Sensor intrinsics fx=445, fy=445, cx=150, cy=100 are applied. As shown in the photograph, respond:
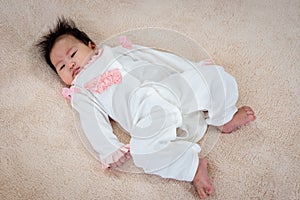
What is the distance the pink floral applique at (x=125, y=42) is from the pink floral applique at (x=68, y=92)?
211 mm

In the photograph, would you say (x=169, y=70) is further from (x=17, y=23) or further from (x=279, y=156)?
(x=17, y=23)

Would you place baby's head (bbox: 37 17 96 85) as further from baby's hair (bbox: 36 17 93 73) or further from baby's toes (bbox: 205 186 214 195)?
baby's toes (bbox: 205 186 214 195)

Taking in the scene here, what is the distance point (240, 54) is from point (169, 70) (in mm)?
263

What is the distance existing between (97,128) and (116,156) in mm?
103

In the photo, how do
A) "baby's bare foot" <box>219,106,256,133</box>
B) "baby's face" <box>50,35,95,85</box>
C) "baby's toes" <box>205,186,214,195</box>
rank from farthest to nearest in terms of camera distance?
"baby's face" <box>50,35,95,85</box> → "baby's bare foot" <box>219,106,256,133</box> → "baby's toes" <box>205,186,214,195</box>

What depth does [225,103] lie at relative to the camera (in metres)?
1.20

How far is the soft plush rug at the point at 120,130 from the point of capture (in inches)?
44.8

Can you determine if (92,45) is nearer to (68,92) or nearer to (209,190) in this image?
(68,92)

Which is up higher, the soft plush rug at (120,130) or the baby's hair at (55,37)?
the baby's hair at (55,37)

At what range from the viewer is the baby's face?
4.38 ft

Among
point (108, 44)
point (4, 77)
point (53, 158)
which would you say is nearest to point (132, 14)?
point (108, 44)

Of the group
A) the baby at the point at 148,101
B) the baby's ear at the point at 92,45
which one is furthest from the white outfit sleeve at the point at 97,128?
the baby's ear at the point at 92,45

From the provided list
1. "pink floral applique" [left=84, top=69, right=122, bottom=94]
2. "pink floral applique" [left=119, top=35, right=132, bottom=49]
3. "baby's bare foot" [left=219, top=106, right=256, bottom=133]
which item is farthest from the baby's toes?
"pink floral applique" [left=119, top=35, right=132, bottom=49]

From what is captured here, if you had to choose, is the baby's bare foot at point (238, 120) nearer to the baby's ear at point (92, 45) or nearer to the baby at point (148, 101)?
the baby at point (148, 101)
